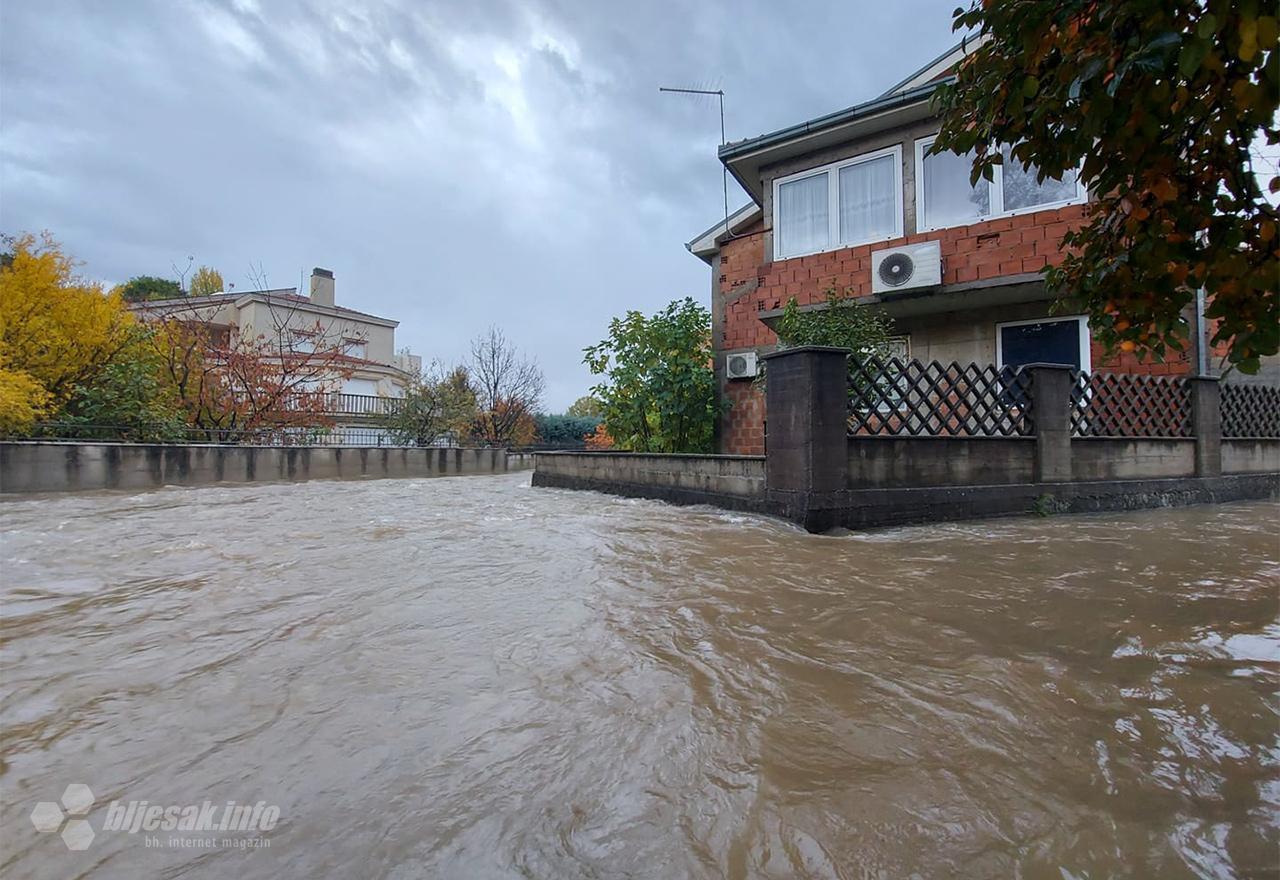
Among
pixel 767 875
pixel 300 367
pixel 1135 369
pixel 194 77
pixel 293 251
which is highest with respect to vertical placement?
pixel 293 251

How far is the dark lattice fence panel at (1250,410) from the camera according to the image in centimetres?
731

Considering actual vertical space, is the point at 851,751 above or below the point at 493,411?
below

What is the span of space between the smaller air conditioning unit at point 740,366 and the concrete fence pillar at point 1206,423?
18.5 ft

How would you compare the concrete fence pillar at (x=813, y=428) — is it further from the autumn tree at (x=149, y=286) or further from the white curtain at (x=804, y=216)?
the autumn tree at (x=149, y=286)

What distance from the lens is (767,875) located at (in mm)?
1033

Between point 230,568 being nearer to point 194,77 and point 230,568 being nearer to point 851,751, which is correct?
point 851,751

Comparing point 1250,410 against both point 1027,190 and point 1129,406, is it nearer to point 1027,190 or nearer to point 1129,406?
point 1129,406

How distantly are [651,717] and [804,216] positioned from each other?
8976mm

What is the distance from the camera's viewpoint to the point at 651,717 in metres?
1.62

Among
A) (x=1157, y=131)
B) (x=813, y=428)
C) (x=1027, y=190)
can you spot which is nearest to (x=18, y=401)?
(x=813, y=428)

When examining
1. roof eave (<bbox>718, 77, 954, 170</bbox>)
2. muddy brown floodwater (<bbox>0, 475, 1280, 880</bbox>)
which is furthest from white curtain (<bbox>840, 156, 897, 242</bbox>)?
muddy brown floodwater (<bbox>0, 475, 1280, 880</bbox>)

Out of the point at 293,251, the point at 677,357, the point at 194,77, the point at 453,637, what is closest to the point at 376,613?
the point at 453,637

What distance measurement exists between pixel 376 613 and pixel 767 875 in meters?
2.09

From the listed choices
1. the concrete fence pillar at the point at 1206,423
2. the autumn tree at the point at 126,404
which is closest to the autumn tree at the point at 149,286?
the autumn tree at the point at 126,404
